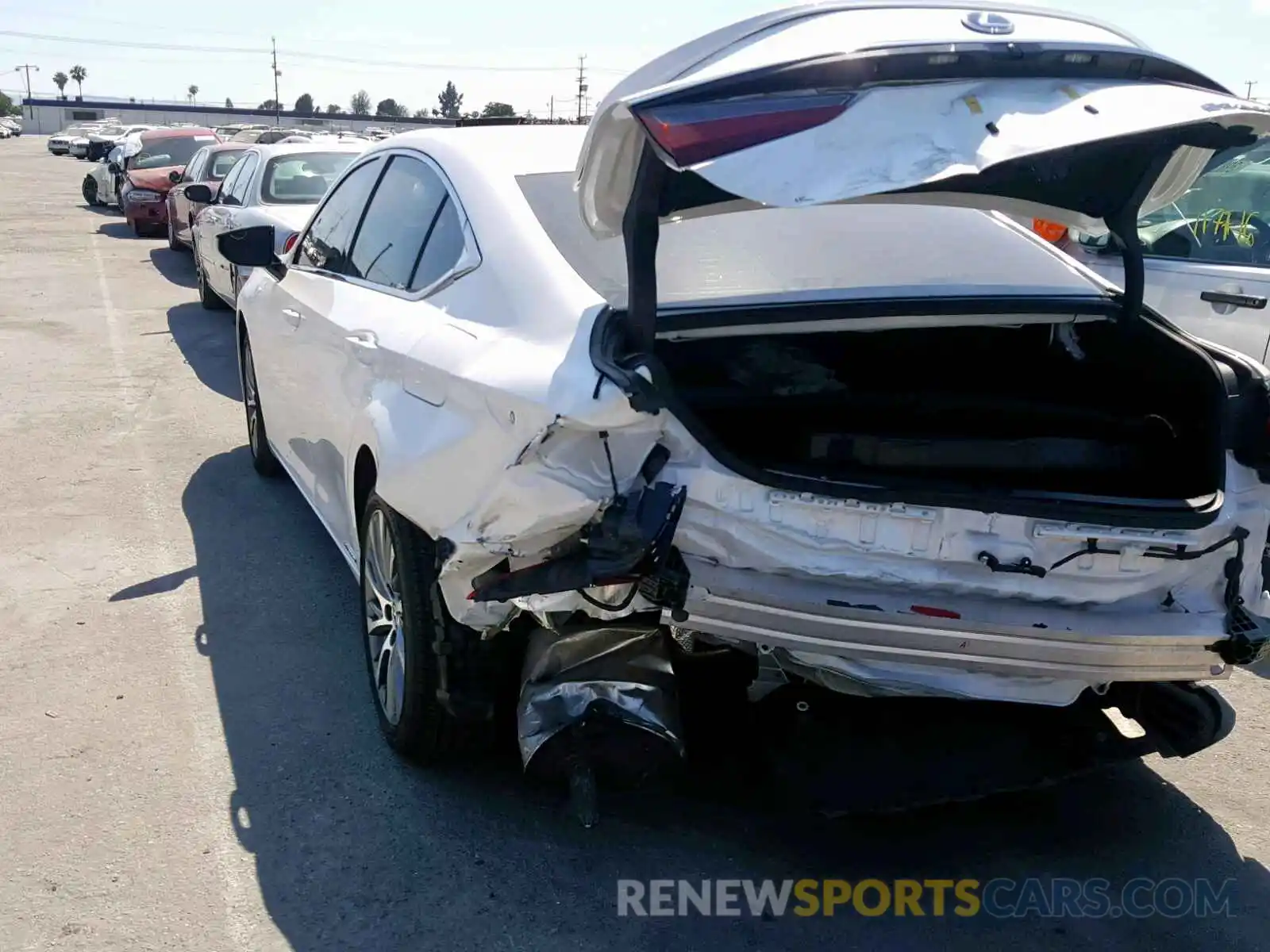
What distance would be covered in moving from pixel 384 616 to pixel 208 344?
7.38m

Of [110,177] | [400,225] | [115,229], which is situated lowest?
[115,229]

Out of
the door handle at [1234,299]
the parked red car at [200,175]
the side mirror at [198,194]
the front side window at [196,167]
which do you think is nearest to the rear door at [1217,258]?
the door handle at [1234,299]

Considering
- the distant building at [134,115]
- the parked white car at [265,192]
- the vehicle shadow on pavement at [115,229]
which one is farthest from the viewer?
the distant building at [134,115]

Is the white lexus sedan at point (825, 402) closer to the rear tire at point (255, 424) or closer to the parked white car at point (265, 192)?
the rear tire at point (255, 424)

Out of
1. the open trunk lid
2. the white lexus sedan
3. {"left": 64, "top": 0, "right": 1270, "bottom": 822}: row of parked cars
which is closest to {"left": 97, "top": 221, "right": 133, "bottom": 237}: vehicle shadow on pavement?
{"left": 64, "top": 0, "right": 1270, "bottom": 822}: row of parked cars

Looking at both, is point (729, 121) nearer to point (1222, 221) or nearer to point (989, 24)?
point (989, 24)

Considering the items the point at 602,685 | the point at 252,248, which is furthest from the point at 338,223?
the point at 602,685

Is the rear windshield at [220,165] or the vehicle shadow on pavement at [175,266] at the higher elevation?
the rear windshield at [220,165]

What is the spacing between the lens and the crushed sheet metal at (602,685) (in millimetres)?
2771

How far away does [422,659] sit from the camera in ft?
10.2

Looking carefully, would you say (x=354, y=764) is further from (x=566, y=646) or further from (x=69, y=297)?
(x=69, y=297)

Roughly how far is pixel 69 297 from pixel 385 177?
32.6 ft

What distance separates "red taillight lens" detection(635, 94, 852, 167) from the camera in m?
2.28

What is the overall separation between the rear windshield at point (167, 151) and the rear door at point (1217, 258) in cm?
1695
